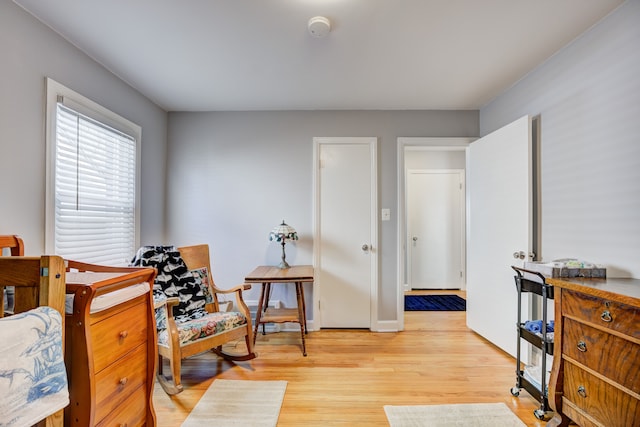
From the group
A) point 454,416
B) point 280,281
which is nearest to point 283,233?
point 280,281

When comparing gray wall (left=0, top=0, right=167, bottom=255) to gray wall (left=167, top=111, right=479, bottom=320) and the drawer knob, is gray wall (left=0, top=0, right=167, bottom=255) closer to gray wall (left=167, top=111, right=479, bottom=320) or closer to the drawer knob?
gray wall (left=167, top=111, right=479, bottom=320)

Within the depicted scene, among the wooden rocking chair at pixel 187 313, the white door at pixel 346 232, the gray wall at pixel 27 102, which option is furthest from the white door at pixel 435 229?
the gray wall at pixel 27 102

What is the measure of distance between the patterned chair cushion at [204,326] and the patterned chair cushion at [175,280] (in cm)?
15

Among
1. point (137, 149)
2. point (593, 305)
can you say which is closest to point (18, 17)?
point (137, 149)

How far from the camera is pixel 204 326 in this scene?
7.08 feet

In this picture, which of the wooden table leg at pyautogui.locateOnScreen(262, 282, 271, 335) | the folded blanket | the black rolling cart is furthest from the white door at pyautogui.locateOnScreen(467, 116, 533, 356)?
the folded blanket

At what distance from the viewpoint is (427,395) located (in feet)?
6.58

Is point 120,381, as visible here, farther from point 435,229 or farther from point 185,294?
point 435,229

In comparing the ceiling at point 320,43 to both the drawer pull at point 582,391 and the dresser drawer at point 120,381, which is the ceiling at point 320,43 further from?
the drawer pull at point 582,391

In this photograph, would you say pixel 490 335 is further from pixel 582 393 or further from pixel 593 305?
pixel 593 305

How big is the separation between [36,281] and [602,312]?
2.28 metres

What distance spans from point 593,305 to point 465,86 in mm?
2044

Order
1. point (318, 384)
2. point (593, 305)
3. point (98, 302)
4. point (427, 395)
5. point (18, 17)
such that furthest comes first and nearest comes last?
Answer: point (318, 384), point (427, 395), point (18, 17), point (593, 305), point (98, 302)

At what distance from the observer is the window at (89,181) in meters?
1.85
